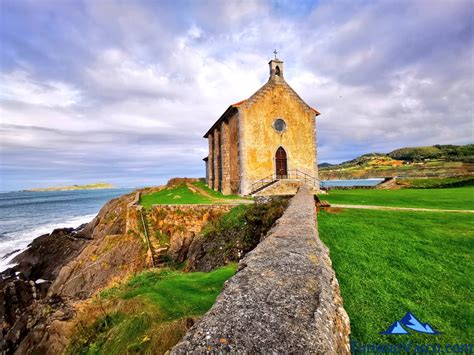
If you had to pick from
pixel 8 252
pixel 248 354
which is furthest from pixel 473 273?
pixel 8 252

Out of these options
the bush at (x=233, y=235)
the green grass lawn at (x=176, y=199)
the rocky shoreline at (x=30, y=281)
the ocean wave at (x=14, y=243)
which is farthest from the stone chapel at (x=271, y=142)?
the ocean wave at (x=14, y=243)

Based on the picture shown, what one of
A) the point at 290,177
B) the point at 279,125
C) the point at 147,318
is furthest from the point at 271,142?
the point at 147,318

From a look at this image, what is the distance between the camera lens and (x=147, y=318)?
16.4 ft

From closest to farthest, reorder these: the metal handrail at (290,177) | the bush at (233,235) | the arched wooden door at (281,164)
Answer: the bush at (233,235) < the metal handrail at (290,177) < the arched wooden door at (281,164)

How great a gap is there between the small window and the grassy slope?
18.1 meters

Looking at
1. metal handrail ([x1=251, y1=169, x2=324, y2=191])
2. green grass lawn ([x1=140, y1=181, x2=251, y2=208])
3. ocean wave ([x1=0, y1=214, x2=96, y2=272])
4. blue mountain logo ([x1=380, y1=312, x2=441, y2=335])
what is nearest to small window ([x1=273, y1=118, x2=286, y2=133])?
metal handrail ([x1=251, y1=169, x2=324, y2=191])

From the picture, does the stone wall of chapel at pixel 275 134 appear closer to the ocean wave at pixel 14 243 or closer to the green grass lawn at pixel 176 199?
the green grass lawn at pixel 176 199

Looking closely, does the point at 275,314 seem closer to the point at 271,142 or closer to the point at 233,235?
the point at 233,235

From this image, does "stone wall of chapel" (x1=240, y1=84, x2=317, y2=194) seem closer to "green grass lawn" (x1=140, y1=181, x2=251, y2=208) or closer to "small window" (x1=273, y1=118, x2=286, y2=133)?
"small window" (x1=273, y1=118, x2=286, y2=133)

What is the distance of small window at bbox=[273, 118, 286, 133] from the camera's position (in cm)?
2316

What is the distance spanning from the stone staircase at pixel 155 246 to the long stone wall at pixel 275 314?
41.1ft

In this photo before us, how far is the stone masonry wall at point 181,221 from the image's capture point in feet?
54.0

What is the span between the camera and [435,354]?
133 inches

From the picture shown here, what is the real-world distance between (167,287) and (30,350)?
10.9ft
